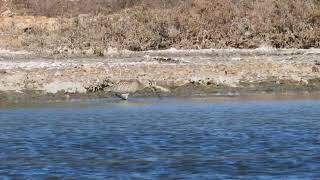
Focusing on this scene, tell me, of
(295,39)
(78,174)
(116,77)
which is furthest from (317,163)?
(295,39)

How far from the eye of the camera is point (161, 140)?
12.2m

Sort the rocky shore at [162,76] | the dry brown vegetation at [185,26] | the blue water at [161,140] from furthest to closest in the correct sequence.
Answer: the dry brown vegetation at [185,26], the rocky shore at [162,76], the blue water at [161,140]

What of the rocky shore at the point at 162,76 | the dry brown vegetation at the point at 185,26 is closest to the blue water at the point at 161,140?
the rocky shore at the point at 162,76

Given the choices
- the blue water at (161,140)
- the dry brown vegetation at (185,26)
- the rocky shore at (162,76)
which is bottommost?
the blue water at (161,140)

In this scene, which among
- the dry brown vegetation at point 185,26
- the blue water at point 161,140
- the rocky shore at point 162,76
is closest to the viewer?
the blue water at point 161,140

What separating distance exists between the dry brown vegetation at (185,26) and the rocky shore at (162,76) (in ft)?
12.1

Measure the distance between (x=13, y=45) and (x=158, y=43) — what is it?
473cm

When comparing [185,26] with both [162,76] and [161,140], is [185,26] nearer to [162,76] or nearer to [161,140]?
[162,76]

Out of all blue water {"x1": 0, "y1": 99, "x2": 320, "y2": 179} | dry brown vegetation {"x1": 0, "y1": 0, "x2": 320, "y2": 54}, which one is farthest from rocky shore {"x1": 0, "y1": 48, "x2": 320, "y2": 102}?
dry brown vegetation {"x1": 0, "y1": 0, "x2": 320, "y2": 54}

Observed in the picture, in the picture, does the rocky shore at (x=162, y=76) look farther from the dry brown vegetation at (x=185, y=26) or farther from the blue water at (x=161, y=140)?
the dry brown vegetation at (x=185, y=26)

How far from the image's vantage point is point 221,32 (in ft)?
92.8

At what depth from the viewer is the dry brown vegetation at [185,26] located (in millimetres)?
27531

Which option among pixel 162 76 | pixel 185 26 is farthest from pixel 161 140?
pixel 185 26

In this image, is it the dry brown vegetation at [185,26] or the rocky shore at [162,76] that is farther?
the dry brown vegetation at [185,26]
